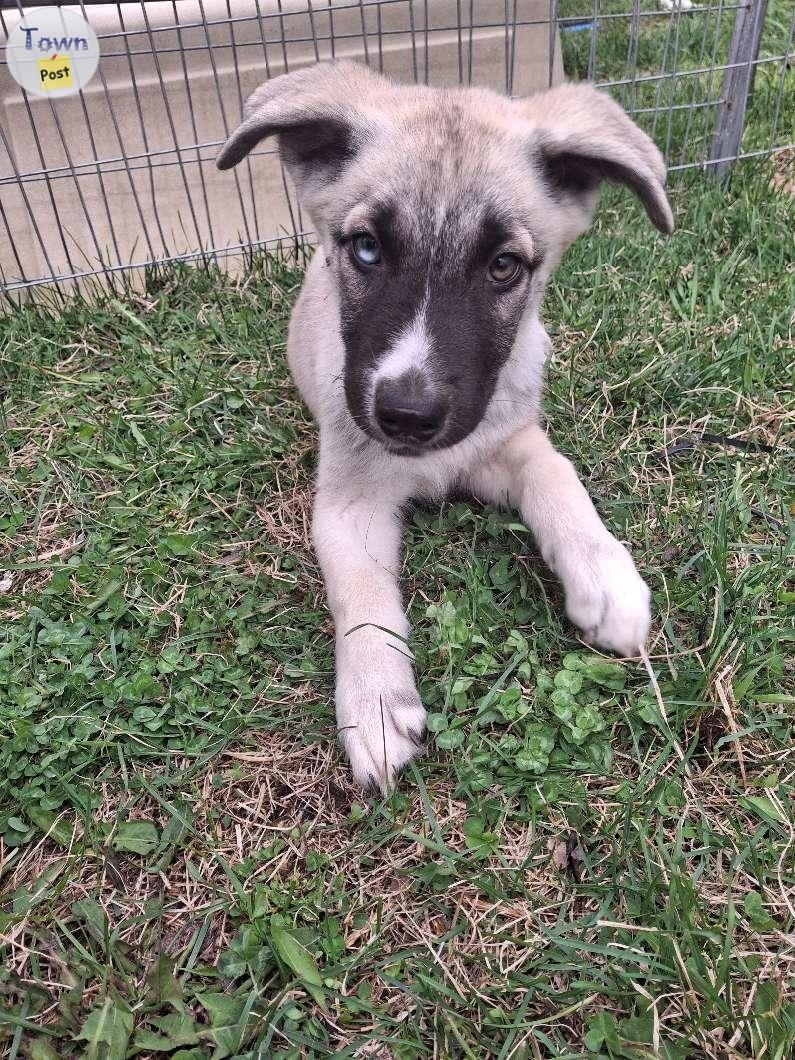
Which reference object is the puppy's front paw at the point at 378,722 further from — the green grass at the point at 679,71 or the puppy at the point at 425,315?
the green grass at the point at 679,71

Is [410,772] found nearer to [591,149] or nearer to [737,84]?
[591,149]

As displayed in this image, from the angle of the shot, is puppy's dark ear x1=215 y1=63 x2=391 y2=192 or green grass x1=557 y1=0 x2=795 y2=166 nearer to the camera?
puppy's dark ear x1=215 y1=63 x2=391 y2=192

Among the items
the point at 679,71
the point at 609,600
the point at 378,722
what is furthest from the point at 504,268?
the point at 679,71

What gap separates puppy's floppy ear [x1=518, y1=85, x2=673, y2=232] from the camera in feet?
7.39

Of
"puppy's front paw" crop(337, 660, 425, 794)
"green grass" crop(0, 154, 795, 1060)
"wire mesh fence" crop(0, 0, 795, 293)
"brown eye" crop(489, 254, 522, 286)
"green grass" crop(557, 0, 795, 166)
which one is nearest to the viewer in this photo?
"green grass" crop(0, 154, 795, 1060)

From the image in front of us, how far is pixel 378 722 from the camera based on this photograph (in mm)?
2004

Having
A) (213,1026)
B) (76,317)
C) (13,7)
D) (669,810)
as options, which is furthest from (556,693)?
(13,7)

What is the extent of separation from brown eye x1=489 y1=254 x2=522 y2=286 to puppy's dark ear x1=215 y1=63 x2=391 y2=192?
0.55m

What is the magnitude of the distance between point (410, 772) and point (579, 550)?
751 millimetres

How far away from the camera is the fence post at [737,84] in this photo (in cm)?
463

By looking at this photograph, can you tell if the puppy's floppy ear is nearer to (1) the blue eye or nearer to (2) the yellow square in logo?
(1) the blue eye

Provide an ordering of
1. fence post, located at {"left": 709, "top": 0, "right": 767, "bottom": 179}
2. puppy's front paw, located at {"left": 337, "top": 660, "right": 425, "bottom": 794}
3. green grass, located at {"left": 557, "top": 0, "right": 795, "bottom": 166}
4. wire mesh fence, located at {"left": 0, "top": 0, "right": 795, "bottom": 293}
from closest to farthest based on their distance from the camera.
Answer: puppy's front paw, located at {"left": 337, "top": 660, "right": 425, "bottom": 794} → wire mesh fence, located at {"left": 0, "top": 0, "right": 795, "bottom": 293} → fence post, located at {"left": 709, "top": 0, "right": 767, "bottom": 179} → green grass, located at {"left": 557, "top": 0, "right": 795, "bottom": 166}

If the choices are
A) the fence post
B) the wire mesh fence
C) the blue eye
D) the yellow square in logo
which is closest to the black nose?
the blue eye

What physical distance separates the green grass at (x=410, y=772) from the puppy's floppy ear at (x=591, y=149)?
878 millimetres
